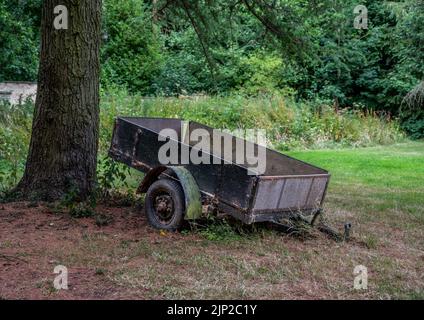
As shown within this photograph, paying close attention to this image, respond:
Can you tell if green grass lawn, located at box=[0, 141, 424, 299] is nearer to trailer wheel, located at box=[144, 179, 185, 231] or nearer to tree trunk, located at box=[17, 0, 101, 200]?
trailer wheel, located at box=[144, 179, 185, 231]

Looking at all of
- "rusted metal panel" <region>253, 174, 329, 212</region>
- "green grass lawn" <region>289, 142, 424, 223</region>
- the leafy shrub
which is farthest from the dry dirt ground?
the leafy shrub

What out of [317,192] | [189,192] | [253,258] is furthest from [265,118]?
[253,258]

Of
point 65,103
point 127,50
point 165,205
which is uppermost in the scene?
point 127,50

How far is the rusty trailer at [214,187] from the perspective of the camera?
245 inches

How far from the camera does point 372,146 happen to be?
18.0 meters

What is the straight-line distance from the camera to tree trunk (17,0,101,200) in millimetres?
7496

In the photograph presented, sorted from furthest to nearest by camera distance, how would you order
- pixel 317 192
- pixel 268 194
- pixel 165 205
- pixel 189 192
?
pixel 317 192, pixel 165 205, pixel 189 192, pixel 268 194

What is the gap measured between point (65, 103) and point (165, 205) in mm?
1956

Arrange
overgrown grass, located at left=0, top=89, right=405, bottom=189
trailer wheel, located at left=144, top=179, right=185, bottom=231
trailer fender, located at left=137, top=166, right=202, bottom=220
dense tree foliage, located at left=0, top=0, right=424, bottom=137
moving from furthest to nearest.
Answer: dense tree foliage, located at left=0, top=0, right=424, bottom=137
overgrown grass, located at left=0, top=89, right=405, bottom=189
trailer wheel, located at left=144, top=179, right=185, bottom=231
trailer fender, located at left=137, top=166, right=202, bottom=220

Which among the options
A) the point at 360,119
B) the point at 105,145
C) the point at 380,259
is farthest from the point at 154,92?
the point at 380,259

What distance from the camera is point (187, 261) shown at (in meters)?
5.50

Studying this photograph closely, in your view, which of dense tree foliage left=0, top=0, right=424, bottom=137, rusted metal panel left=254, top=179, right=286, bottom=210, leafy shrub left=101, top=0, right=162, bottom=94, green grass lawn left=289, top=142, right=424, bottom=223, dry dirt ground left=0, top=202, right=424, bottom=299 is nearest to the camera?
dry dirt ground left=0, top=202, right=424, bottom=299

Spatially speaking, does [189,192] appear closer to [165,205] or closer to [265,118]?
[165,205]

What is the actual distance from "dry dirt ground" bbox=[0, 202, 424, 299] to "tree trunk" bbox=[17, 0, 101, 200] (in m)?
0.52
